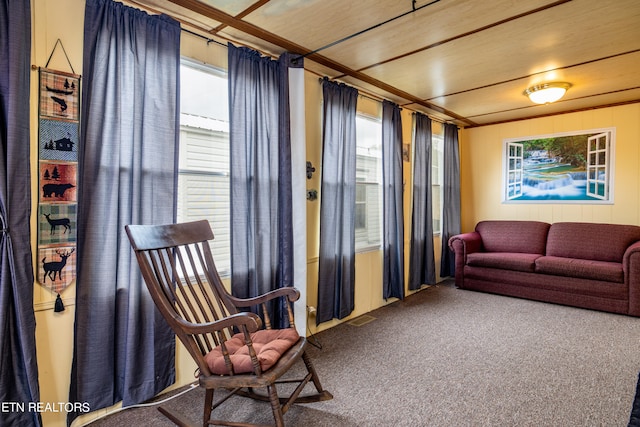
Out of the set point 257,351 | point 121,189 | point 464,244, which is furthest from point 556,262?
point 121,189

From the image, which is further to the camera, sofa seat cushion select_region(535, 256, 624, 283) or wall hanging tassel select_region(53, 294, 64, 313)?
sofa seat cushion select_region(535, 256, 624, 283)

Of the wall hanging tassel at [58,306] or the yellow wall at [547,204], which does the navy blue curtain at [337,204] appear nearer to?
the wall hanging tassel at [58,306]

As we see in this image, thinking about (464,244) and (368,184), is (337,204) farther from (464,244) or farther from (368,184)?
(464,244)

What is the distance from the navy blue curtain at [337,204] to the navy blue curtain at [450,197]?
219 cm

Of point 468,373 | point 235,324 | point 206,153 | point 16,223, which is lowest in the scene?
point 468,373

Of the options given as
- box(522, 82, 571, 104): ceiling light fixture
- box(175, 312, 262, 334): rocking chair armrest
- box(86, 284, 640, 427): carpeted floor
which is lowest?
box(86, 284, 640, 427): carpeted floor

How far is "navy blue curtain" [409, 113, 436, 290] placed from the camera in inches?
177

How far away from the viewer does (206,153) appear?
2508mm

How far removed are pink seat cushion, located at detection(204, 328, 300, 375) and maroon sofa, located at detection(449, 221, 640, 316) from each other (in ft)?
11.3

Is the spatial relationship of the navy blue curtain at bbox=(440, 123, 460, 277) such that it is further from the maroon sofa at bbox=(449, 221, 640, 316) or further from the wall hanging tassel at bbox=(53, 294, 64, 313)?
the wall hanging tassel at bbox=(53, 294, 64, 313)

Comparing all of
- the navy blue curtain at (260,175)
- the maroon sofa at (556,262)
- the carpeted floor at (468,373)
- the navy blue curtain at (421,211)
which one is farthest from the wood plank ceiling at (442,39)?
the carpeted floor at (468,373)

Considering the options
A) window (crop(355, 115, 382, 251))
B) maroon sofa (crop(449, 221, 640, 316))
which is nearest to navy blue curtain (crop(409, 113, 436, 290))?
maroon sofa (crop(449, 221, 640, 316))

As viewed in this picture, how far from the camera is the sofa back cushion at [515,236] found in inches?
187

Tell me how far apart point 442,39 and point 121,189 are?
2.42 meters
